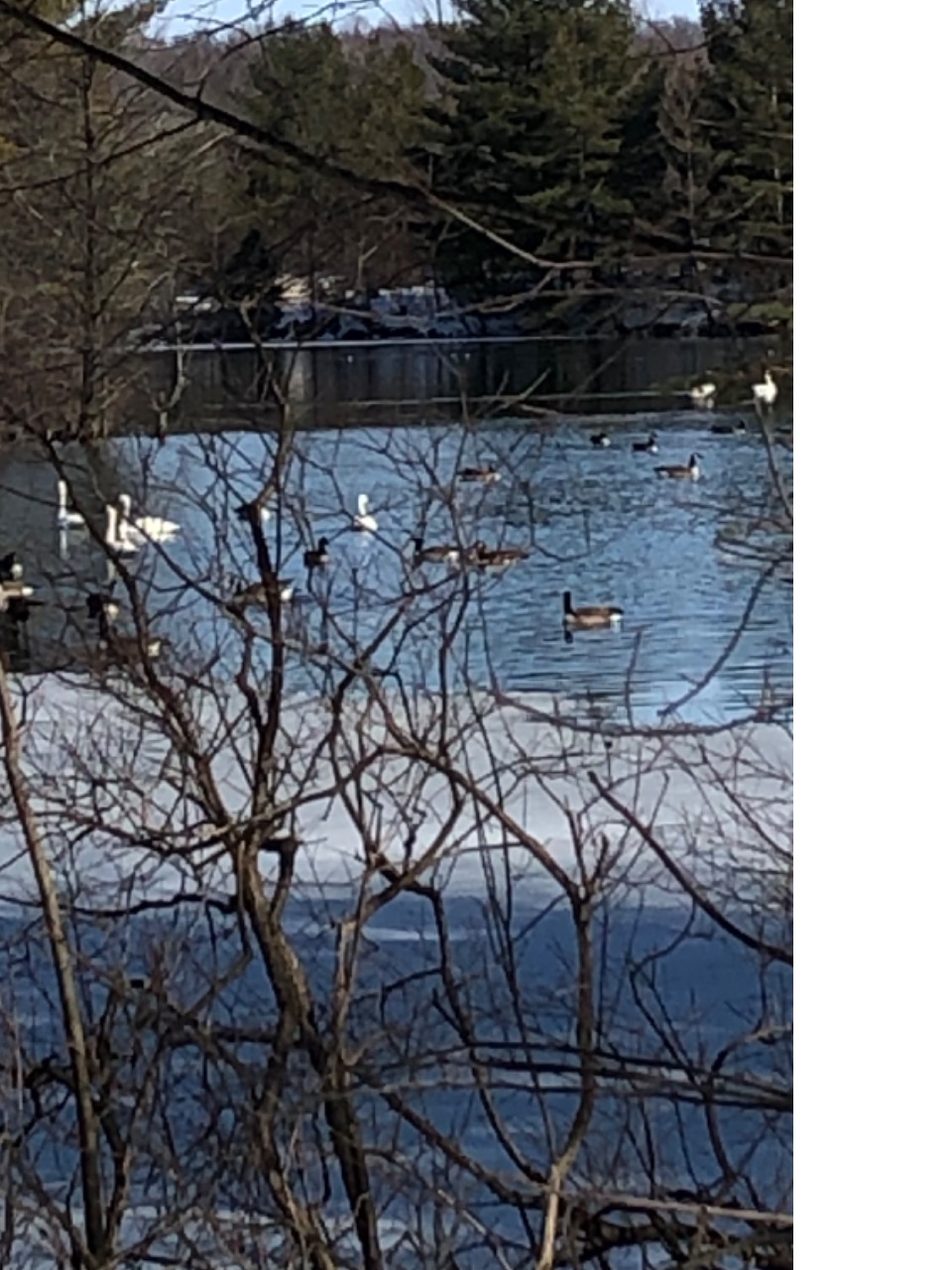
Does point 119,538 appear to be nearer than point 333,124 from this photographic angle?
No

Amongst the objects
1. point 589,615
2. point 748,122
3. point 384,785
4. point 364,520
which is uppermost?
point 748,122

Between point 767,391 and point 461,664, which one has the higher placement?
point 767,391

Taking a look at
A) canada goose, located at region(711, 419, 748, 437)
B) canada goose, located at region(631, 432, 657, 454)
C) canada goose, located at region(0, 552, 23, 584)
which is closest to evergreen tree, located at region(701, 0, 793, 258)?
canada goose, located at region(711, 419, 748, 437)

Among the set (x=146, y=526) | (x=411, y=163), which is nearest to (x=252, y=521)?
(x=146, y=526)

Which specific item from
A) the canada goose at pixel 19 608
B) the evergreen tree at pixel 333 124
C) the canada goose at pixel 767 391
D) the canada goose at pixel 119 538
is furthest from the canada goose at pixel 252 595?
the canada goose at pixel 767 391

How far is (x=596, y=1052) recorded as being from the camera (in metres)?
1.19

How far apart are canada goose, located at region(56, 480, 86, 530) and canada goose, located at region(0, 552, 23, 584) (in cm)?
7

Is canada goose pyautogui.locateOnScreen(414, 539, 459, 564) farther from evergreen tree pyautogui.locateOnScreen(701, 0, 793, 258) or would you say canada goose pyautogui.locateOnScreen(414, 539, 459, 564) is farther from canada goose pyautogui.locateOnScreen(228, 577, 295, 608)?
evergreen tree pyautogui.locateOnScreen(701, 0, 793, 258)

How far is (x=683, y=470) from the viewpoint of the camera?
140 cm

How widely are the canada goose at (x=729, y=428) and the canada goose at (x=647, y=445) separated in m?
0.08

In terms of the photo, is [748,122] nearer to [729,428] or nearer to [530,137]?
[530,137]

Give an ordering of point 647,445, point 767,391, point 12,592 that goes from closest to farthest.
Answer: point 767,391 < point 647,445 < point 12,592

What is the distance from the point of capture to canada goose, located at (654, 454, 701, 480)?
4.40ft

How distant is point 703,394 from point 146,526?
55 cm
